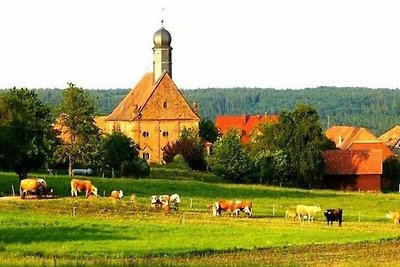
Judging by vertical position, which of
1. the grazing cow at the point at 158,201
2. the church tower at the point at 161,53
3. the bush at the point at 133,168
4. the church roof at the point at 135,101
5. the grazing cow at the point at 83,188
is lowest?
the grazing cow at the point at 158,201

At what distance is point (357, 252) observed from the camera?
42156mm

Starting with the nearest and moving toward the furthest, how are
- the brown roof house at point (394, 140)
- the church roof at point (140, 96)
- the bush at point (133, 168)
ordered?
the bush at point (133, 168)
the church roof at point (140, 96)
the brown roof house at point (394, 140)

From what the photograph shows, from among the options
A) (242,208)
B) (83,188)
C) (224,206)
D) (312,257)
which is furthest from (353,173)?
(312,257)

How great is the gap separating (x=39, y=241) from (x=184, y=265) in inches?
482

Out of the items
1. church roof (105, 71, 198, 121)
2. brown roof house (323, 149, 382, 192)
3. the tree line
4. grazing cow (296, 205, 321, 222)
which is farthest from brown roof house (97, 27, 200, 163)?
grazing cow (296, 205, 321, 222)

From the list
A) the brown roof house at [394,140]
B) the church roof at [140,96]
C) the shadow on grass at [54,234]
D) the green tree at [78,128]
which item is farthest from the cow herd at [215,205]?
the brown roof house at [394,140]

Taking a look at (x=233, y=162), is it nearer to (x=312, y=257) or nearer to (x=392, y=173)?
(x=392, y=173)

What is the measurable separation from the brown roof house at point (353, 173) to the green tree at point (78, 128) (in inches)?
968

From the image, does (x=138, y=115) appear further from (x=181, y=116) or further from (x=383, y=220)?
(x=383, y=220)

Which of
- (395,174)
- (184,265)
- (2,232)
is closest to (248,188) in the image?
(395,174)

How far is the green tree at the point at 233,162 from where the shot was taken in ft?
312

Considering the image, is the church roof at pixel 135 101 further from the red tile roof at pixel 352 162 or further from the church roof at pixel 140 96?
the red tile roof at pixel 352 162

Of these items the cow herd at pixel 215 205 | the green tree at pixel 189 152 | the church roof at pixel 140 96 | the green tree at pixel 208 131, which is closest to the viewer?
the cow herd at pixel 215 205

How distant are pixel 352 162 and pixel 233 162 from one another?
13536mm
